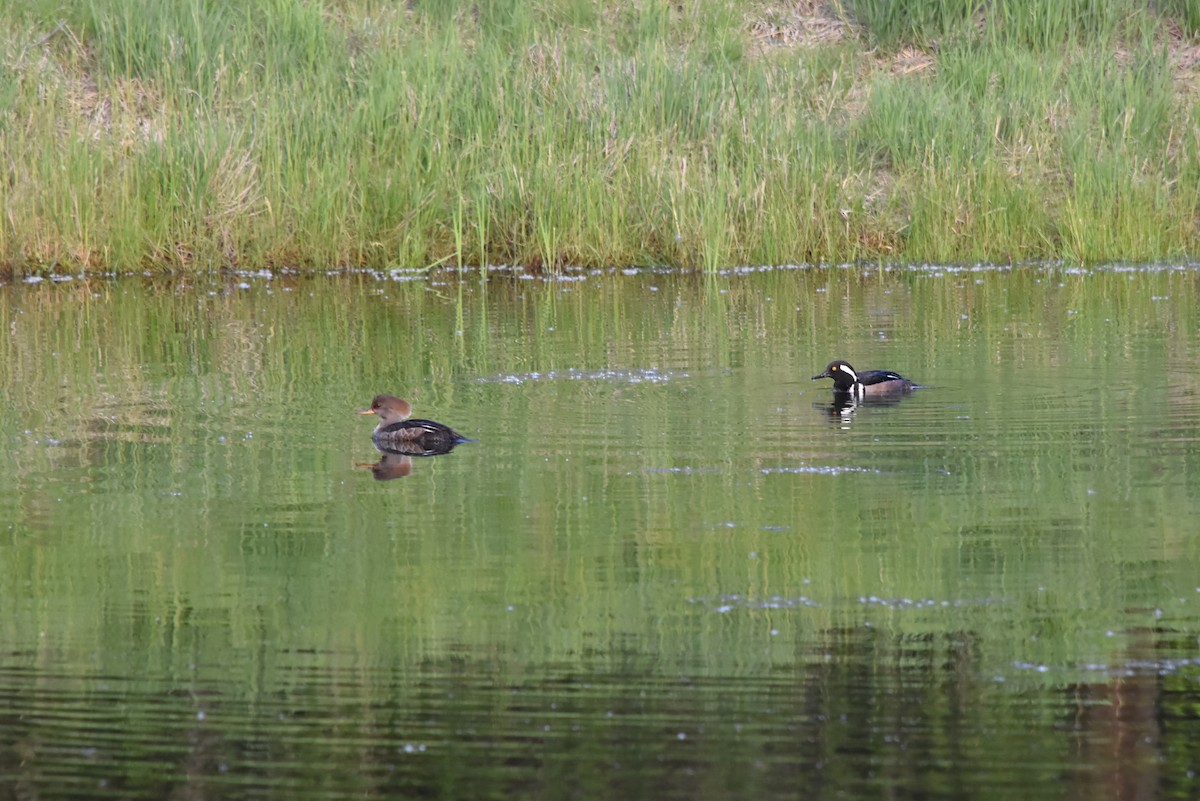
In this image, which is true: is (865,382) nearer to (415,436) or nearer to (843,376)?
(843,376)

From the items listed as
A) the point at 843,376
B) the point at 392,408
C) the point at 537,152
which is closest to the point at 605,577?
the point at 392,408

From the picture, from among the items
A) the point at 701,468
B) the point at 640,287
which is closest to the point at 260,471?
the point at 701,468

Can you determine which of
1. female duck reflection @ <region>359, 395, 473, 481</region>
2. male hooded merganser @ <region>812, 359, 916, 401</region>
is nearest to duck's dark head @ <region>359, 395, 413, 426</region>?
female duck reflection @ <region>359, 395, 473, 481</region>

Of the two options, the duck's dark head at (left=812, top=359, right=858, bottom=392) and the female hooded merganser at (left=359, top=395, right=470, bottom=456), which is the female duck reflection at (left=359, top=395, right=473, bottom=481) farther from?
the duck's dark head at (left=812, top=359, right=858, bottom=392)

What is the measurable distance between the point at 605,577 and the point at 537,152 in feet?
43.0

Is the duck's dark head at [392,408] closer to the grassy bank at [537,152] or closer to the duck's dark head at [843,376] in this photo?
the duck's dark head at [843,376]

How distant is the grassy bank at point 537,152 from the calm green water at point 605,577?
5.70m

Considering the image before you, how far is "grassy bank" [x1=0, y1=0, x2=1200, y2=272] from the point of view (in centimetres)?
1894

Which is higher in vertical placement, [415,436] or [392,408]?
[392,408]

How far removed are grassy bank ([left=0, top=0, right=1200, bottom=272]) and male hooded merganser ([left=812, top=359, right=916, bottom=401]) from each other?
7483 millimetres

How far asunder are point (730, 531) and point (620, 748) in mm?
2543

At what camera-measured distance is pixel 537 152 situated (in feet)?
65.0

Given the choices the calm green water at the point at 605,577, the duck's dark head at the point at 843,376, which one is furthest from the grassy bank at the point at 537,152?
the duck's dark head at the point at 843,376

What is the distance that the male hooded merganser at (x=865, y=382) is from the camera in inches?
462
